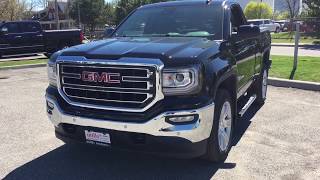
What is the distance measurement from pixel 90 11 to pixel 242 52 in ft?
187

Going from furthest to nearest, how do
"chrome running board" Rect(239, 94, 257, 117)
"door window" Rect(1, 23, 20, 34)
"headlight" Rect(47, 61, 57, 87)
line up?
"door window" Rect(1, 23, 20, 34) < "chrome running board" Rect(239, 94, 257, 117) < "headlight" Rect(47, 61, 57, 87)

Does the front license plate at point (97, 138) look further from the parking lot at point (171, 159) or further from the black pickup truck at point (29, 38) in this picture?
the black pickup truck at point (29, 38)

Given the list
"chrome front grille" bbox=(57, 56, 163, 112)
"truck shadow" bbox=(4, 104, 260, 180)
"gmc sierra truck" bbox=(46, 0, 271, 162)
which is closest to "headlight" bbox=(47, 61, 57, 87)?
"gmc sierra truck" bbox=(46, 0, 271, 162)

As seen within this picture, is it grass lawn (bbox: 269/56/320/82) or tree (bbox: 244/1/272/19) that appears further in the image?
tree (bbox: 244/1/272/19)

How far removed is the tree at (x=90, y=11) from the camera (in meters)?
61.3

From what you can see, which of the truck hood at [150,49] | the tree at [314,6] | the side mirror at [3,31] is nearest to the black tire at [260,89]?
the truck hood at [150,49]

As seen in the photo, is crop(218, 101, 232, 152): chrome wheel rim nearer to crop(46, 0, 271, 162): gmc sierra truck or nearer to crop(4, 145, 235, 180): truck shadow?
crop(46, 0, 271, 162): gmc sierra truck

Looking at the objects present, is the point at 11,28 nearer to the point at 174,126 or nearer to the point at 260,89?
the point at 260,89

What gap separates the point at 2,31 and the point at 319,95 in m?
16.0

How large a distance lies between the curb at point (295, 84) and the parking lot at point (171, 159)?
73.0 inches

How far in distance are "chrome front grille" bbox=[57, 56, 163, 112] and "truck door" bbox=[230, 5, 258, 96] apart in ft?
5.61

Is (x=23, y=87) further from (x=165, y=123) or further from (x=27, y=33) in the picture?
(x=27, y=33)

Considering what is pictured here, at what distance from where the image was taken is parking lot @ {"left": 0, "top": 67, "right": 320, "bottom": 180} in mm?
4875

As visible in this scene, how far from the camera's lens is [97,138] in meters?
4.68
